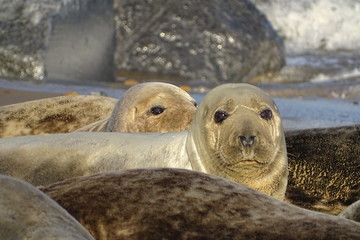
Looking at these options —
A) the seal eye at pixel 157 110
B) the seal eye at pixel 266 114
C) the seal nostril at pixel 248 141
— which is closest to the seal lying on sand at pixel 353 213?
the seal nostril at pixel 248 141

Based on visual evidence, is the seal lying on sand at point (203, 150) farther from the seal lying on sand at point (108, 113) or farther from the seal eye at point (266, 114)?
the seal lying on sand at point (108, 113)

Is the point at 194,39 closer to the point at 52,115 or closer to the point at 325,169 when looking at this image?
the point at 52,115

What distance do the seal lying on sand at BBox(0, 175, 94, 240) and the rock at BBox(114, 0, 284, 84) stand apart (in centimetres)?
1118

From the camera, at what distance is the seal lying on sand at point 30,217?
282 cm

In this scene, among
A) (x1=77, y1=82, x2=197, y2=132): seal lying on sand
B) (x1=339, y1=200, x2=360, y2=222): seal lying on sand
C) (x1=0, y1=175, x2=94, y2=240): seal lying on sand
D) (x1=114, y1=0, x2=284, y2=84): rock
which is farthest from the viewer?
(x1=114, y1=0, x2=284, y2=84): rock

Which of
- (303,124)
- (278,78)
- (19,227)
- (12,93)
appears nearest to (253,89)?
(19,227)

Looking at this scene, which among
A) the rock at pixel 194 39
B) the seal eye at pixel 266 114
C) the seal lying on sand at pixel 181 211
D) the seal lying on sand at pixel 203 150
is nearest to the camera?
the seal lying on sand at pixel 181 211

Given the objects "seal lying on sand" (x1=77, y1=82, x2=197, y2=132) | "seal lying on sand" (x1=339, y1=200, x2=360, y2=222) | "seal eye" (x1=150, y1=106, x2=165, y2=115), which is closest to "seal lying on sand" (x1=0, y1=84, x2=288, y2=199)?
"seal lying on sand" (x1=339, y1=200, x2=360, y2=222)

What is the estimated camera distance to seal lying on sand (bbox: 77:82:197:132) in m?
6.45

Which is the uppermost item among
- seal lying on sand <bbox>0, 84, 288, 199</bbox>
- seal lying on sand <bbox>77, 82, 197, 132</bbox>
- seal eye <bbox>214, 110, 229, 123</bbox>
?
seal eye <bbox>214, 110, 229, 123</bbox>

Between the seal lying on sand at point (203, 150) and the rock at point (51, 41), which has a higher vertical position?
the seal lying on sand at point (203, 150)

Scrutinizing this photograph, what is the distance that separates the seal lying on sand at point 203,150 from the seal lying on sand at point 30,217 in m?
1.76

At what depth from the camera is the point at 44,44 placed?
40.3 feet

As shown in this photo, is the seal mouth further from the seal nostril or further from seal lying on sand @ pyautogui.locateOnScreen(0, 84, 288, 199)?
the seal nostril
